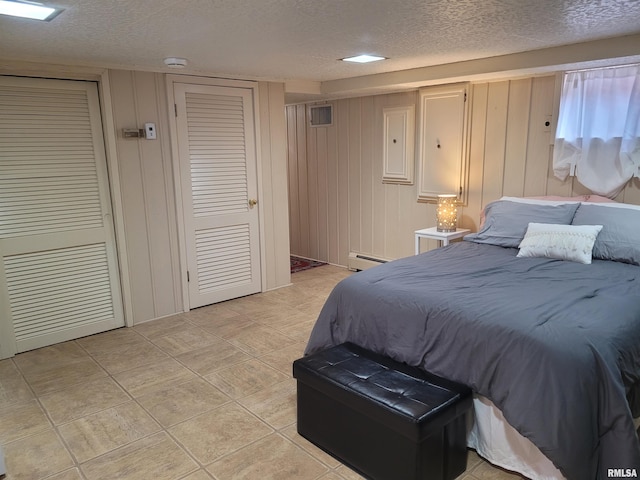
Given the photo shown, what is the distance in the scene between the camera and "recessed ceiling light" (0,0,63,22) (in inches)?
80.5

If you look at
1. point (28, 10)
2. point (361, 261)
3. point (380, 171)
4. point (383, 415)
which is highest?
point (28, 10)

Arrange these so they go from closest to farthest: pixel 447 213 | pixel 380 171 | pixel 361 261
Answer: pixel 447 213 → pixel 380 171 → pixel 361 261

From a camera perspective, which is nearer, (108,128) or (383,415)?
(383,415)

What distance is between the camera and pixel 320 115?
562 cm

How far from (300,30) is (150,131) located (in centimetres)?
183

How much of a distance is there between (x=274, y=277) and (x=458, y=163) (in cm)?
220

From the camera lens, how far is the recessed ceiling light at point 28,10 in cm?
204

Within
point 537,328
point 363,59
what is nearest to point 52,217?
point 363,59

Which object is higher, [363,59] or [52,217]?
[363,59]

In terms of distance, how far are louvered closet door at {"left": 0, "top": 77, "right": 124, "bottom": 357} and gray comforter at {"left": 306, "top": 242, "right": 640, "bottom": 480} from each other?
2062mm

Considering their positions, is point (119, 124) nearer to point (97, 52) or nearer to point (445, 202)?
point (97, 52)

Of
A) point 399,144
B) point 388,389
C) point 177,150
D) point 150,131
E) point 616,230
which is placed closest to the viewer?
point 388,389

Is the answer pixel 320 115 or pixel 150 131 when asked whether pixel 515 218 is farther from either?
pixel 150 131

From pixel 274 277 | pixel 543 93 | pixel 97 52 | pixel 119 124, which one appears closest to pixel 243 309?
pixel 274 277
